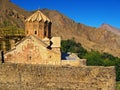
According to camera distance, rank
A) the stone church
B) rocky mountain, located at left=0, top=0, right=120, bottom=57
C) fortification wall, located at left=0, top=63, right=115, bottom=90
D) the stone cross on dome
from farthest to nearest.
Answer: rocky mountain, located at left=0, top=0, right=120, bottom=57
the stone cross on dome
the stone church
fortification wall, located at left=0, top=63, right=115, bottom=90

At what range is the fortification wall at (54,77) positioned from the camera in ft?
48.5

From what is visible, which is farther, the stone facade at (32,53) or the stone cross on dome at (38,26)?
the stone cross on dome at (38,26)

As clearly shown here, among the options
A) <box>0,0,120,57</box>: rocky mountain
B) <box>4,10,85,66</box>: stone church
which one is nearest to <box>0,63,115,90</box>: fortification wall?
<box>4,10,85,66</box>: stone church

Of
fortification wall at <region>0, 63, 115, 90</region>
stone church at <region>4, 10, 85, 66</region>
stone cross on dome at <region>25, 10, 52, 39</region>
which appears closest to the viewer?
fortification wall at <region>0, 63, 115, 90</region>

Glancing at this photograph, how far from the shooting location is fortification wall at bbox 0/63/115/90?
14.8m

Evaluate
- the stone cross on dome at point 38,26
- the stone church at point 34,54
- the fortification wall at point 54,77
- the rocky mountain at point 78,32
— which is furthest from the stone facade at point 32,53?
the rocky mountain at point 78,32

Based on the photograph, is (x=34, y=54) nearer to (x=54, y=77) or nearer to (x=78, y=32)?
(x=54, y=77)

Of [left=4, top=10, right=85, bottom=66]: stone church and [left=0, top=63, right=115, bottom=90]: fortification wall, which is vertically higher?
[left=4, top=10, right=85, bottom=66]: stone church

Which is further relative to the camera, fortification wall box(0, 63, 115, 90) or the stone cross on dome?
the stone cross on dome

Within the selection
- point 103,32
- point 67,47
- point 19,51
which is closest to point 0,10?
point 67,47

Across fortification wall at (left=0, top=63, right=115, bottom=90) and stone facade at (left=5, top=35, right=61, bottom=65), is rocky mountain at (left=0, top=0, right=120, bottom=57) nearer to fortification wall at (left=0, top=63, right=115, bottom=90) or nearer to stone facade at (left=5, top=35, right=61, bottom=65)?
stone facade at (left=5, top=35, right=61, bottom=65)

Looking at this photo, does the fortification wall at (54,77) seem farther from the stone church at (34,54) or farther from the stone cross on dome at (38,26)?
the stone cross on dome at (38,26)

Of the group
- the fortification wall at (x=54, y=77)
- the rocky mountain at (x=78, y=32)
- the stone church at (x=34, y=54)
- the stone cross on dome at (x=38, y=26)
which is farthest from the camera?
the rocky mountain at (x=78, y=32)

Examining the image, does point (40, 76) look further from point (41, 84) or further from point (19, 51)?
point (19, 51)
